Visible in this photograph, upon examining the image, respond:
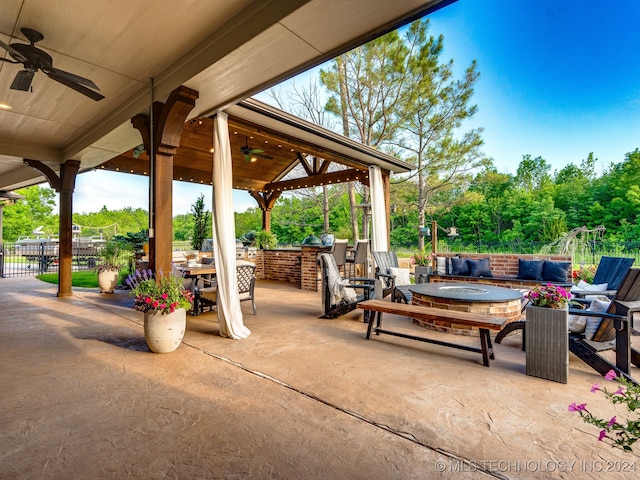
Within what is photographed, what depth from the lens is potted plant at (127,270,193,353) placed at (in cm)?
327

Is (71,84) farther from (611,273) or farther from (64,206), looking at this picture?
(611,273)

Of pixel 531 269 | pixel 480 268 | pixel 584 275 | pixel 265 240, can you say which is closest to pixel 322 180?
pixel 265 240

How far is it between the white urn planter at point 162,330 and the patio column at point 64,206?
4899mm

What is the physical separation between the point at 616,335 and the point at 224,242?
4.01 meters

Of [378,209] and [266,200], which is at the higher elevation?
[266,200]

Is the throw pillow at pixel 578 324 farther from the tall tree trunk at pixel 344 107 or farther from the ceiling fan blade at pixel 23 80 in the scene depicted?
the tall tree trunk at pixel 344 107

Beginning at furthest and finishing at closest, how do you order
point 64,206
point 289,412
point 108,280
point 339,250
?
point 339,250 → point 108,280 → point 64,206 → point 289,412

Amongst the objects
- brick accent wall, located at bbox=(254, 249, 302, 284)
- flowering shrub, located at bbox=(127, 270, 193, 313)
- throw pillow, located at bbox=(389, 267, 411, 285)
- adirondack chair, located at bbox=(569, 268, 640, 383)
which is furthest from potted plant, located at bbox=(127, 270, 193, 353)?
brick accent wall, located at bbox=(254, 249, 302, 284)

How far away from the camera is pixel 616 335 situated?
2.78m

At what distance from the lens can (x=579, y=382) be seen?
2.66m

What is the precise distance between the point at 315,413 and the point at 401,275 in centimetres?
445

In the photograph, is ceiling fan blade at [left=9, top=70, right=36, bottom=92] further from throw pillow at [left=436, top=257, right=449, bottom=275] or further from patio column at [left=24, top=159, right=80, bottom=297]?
throw pillow at [left=436, top=257, right=449, bottom=275]

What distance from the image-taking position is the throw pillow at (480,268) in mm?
6172

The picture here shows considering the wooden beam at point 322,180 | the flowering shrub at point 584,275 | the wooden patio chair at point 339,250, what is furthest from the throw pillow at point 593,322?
the wooden beam at point 322,180
